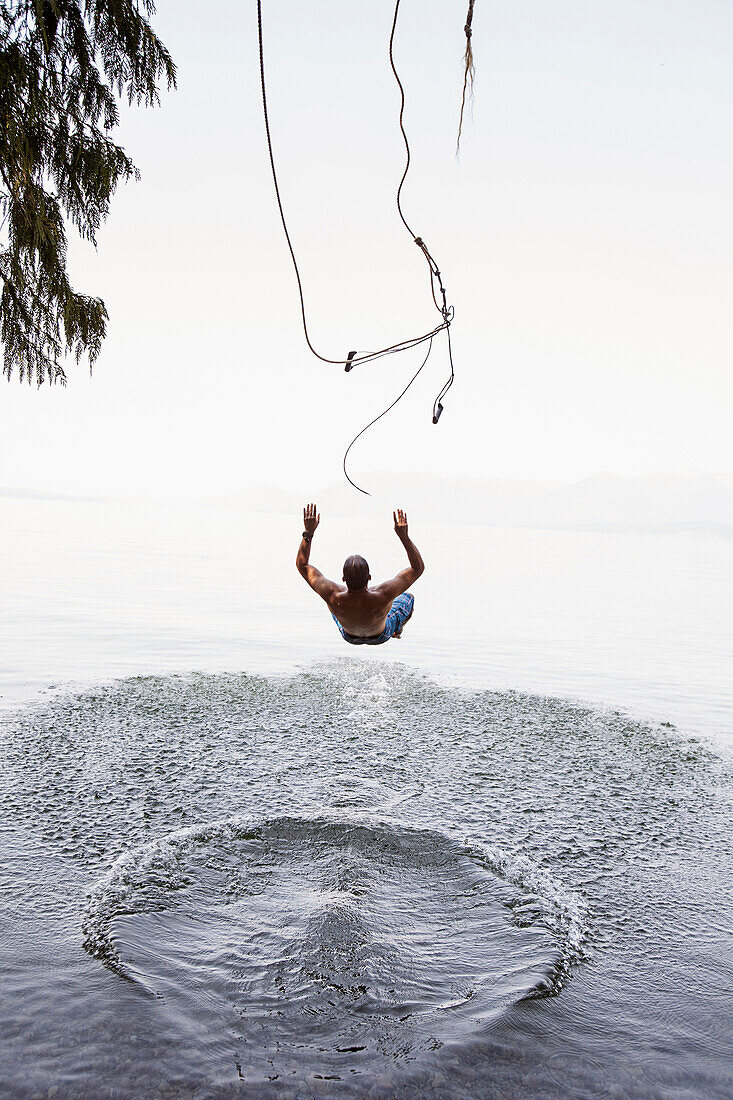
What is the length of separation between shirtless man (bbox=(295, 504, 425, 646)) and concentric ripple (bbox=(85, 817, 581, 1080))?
2.13 metres

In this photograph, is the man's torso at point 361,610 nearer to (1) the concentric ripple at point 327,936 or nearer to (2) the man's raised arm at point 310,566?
(2) the man's raised arm at point 310,566

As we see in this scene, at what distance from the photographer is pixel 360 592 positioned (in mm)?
7859

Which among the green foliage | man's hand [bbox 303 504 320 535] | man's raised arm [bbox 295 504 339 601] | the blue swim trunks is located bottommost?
the blue swim trunks

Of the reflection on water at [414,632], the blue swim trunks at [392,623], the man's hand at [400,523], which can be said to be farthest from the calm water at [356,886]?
the man's hand at [400,523]

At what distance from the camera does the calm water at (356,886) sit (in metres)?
4.66

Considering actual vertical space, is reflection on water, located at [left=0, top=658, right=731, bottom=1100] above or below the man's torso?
below

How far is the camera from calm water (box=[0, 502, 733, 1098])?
15.3 feet

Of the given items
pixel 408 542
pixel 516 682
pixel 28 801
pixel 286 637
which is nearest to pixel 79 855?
pixel 28 801

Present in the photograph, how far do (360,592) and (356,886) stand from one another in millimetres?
2831

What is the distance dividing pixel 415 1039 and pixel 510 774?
5.08 m

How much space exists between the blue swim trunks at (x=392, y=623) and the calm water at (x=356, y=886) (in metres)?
1.82

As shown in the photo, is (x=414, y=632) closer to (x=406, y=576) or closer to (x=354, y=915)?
(x=406, y=576)

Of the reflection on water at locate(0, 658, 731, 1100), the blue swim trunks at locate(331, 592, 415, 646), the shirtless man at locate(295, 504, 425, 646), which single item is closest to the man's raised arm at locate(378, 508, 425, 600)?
the shirtless man at locate(295, 504, 425, 646)

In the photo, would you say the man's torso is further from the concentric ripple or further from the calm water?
the concentric ripple
